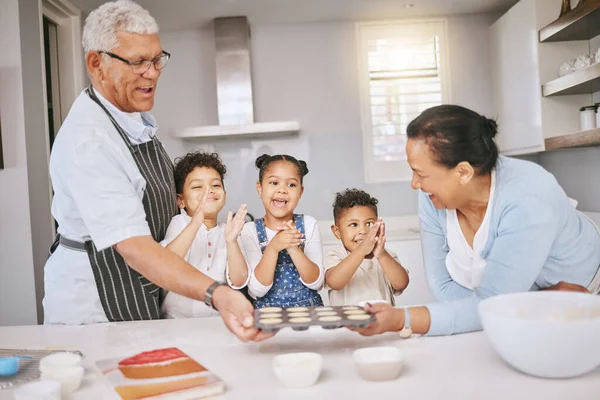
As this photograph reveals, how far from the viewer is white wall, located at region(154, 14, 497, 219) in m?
4.28

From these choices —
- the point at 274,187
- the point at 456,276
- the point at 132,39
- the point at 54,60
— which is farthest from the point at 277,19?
the point at 456,276

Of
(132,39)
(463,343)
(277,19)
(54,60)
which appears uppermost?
(277,19)

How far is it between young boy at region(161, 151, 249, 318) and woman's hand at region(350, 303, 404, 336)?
2.14 feet

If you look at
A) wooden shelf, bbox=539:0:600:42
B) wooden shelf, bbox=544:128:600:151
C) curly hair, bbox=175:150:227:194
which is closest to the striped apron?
curly hair, bbox=175:150:227:194

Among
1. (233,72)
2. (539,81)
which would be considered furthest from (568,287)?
(233,72)

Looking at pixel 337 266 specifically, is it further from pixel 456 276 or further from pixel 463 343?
pixel 463 343

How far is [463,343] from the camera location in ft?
3.84

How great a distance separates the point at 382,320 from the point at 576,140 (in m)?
2.29

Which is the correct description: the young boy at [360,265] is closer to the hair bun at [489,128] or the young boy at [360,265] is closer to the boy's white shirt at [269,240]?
the boy's white shirt at [269,240]

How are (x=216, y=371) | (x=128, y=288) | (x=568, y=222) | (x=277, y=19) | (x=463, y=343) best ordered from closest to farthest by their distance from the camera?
(x=216, y=371) < (x=463, y=343) < (x=568, y=222) < (x=128, y=288) < (x=277, y=19)

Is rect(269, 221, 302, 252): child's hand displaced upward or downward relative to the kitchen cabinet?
downward

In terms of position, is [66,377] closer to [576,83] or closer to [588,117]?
[576,83]

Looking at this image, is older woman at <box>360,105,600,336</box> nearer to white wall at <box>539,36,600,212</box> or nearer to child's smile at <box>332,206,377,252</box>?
child's smile at <box>332,206,377,252</box>

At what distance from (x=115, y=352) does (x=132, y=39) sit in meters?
0.81
